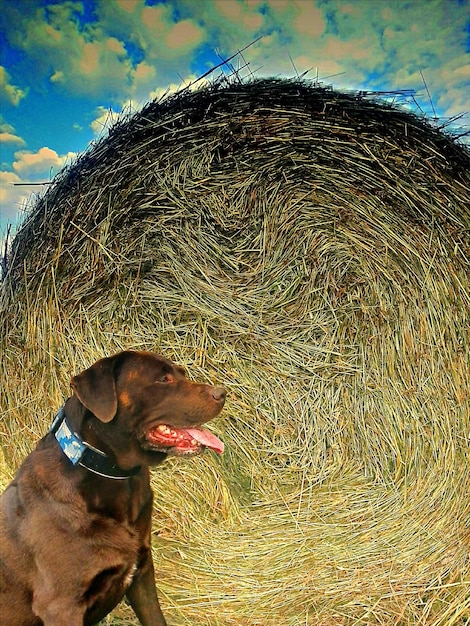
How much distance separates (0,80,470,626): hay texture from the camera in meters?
2.79

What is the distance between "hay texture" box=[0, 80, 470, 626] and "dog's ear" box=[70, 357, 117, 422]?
0.99 metres

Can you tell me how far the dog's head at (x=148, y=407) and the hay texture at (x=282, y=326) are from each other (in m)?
0.83

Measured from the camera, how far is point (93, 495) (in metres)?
2.23

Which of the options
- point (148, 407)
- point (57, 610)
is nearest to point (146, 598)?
point (57, 610)

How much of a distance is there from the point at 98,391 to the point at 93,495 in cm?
35

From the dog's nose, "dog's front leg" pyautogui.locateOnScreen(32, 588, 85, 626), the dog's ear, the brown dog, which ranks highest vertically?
the dog's nose

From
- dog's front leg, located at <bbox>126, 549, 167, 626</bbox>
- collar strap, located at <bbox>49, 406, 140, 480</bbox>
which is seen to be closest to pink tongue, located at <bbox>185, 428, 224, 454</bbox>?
collar strap, located at <bbox>49, 406, 140, 480</bbox>

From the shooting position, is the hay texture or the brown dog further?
the hay texture

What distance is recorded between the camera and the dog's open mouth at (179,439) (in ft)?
7.80

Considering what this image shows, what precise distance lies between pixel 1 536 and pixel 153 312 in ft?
4.53

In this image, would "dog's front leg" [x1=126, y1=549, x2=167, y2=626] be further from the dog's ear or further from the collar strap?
the dog's ear

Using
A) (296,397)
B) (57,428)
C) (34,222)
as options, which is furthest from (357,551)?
(34,222)

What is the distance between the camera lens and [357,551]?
287 cm

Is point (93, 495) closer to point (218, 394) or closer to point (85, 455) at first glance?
point (85, 455)
